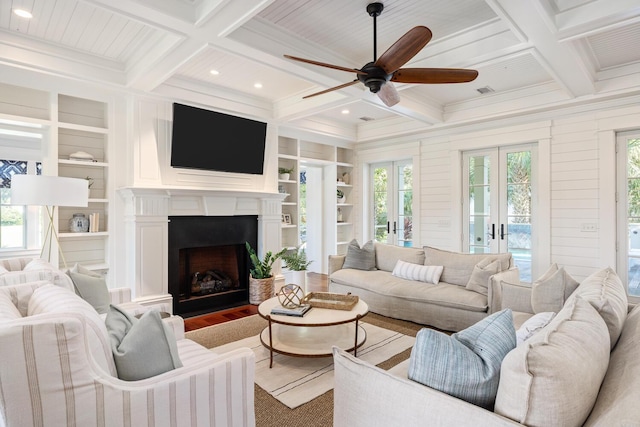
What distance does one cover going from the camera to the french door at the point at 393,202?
252 inches

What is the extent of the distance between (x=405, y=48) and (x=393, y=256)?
2.88m

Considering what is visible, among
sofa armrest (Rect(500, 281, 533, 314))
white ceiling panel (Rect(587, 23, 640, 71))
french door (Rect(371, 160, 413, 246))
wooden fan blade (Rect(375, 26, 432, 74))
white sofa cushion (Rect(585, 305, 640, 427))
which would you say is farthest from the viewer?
french door (Rect(371, 160, 413, 246))

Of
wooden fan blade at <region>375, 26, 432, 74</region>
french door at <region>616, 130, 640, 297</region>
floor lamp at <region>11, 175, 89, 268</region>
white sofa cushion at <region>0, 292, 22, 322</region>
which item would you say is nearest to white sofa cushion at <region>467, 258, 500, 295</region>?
french door at <region>616, 130, 640, 297</region>

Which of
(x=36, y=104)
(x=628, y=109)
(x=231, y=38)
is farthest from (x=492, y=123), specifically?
(x=36, y=104)

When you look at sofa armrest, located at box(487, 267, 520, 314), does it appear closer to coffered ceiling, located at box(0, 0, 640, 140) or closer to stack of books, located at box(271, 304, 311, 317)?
stack of books, located at box(271, 304, 311, 317)

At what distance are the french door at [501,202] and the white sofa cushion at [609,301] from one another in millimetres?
3137

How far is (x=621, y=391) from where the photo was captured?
1.07 metres

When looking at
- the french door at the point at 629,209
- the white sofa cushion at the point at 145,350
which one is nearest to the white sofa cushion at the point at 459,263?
the french door at the point at 629,209

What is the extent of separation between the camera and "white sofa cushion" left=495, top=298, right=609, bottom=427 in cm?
101

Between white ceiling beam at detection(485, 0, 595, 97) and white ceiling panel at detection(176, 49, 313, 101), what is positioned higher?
white ceiling panel at detection(176, 49, 313, 101)

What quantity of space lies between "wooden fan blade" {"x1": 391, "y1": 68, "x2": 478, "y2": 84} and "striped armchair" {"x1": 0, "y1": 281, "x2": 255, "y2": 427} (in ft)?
7.02

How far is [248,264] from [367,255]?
→ 167cm

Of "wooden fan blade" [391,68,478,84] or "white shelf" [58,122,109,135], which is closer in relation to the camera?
"wooden fan blade" [391,68,478,84]

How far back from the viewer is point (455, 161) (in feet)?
18.3
